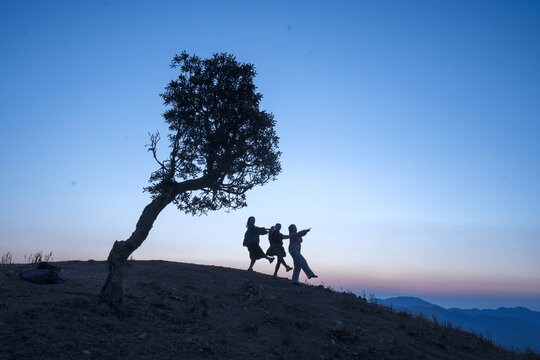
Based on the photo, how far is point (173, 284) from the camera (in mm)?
18688

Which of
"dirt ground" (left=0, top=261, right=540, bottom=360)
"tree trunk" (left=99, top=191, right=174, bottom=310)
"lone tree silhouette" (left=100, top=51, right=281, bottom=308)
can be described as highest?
"lone tree silhouette" (left=100, top=51, right=281, bottom=308)

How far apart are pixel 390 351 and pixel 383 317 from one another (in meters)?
5.07

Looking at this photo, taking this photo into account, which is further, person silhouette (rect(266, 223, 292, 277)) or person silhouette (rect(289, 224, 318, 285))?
person silhouette (rect(266, 223, 292, 277))

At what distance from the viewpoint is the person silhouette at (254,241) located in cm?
2270

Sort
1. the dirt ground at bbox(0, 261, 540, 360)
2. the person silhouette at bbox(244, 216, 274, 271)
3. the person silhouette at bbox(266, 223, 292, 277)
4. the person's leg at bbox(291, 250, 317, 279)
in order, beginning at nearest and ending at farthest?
the dirt ground at bbox(0, 261, 540, 360) → the person's leg at bbox(291, 250, 317, 279) → the person silhouette at bbox(266, 223, 292, 277) → the person silhouette at bbox(244, 216, 274, 271)

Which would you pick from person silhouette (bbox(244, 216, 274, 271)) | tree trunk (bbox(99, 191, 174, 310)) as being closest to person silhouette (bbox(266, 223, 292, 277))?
person silhouette (bbox(244, 216, 274, 271))

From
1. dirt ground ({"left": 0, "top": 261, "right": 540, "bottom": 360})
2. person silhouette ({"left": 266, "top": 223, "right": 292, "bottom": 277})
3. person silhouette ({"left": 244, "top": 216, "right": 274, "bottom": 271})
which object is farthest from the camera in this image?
person silhouette ({"left": 244, "top": 216, "right": 274, "bottom": 271})

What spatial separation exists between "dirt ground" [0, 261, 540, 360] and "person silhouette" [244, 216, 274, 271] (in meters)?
1.21

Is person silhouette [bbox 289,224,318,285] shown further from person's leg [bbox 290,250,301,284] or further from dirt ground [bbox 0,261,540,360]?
dirt ground [bbox 0,261,540,360]

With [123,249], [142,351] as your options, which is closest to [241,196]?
[123,249]

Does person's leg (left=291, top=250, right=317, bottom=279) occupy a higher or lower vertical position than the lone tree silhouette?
lower

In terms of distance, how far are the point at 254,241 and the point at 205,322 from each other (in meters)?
8.64

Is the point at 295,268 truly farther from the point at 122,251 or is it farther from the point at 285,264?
the point at 122,251

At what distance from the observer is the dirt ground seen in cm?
1091
